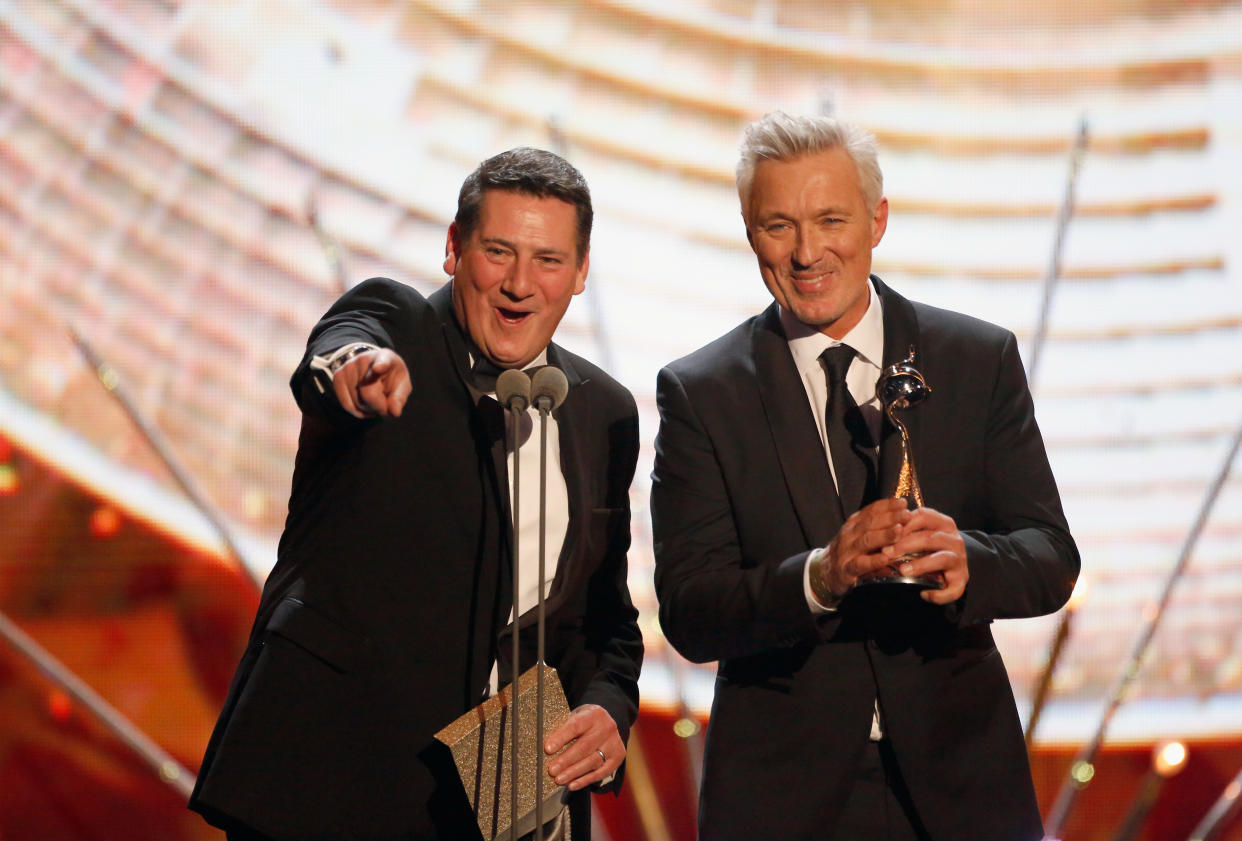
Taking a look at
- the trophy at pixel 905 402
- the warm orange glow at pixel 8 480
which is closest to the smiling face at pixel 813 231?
the trophy at pixel 905 402

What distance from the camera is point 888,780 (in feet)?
5.67

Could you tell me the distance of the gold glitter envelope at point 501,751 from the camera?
158cm

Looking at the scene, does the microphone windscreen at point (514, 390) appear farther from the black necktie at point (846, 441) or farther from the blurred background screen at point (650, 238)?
the blurred background screen at point (650, 238)

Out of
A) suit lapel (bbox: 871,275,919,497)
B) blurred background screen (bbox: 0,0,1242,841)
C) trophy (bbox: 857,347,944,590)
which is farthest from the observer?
blurred background screen (bbox: 0,0,1242,841)

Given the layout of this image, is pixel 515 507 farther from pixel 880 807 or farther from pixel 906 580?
pixel 880 807

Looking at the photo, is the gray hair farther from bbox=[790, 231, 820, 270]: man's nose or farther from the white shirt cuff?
the white shirt cuff

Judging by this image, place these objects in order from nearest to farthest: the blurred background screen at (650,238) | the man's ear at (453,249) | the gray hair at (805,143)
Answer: the gray hair at (805,143), the man's ear at (453,249), the blurred background screen at (650,238)

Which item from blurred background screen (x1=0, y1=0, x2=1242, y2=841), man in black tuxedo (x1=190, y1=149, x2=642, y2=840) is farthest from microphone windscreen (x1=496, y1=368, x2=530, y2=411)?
blurred background screen (x1=0, y1=0, x2=1242, y2=841)

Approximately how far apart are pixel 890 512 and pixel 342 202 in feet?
11.8

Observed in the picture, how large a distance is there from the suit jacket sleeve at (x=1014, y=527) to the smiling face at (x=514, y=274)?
706 mm

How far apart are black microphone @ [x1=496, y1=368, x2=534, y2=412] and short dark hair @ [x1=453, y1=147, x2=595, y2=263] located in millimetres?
414

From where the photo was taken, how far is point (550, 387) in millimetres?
1562

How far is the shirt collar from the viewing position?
6.21 feet

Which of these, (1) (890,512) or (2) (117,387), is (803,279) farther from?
(2) (117,387)
